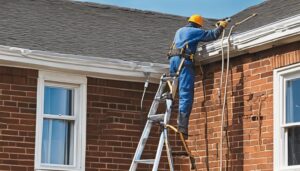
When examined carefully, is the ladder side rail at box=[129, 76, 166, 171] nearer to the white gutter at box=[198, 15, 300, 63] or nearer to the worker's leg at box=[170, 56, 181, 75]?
the worker's leg at box=[170, 56, 181, 75]

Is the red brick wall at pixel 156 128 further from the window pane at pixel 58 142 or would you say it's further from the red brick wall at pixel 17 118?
the window pane at pixel 58 142

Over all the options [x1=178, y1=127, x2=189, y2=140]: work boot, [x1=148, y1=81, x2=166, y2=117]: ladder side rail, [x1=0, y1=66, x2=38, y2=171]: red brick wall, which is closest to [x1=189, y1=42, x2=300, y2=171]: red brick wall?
[x1=178, y1=127, x2=189, y2=140]: work boot

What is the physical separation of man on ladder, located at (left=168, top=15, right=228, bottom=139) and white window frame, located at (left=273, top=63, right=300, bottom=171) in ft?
3.79

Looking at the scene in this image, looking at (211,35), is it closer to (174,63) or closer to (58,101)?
(174,63)

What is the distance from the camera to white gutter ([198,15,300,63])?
1139cm

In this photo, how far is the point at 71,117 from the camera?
43.5ft

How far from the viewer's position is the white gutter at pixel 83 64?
12555 millimetres

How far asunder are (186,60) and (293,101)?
5.64 ft

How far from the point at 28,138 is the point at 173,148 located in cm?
232

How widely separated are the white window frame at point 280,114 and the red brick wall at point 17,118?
3.57 meters

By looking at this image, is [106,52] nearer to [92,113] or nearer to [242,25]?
[92,113]

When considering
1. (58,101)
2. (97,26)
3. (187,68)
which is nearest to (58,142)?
(58,101)

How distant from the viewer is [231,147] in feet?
40.9

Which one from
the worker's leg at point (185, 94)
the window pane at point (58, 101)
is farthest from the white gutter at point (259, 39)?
the window pane at point (58, 101)
